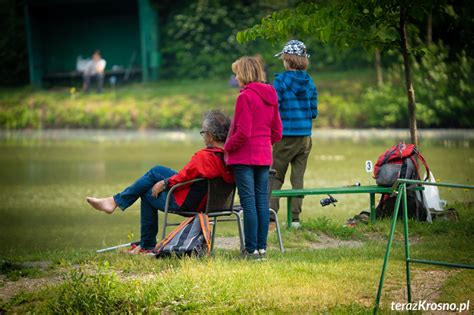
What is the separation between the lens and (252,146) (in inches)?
322

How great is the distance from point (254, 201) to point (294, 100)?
226cm

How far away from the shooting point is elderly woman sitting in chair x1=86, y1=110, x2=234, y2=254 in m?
8.39

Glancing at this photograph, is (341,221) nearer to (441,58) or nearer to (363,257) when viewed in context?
(363,257)

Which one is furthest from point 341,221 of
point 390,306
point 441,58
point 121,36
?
point 121,36

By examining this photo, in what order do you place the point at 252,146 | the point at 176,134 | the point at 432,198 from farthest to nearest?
1. the point at 176,134
2. the point at 432,198
3. the point at 252,146

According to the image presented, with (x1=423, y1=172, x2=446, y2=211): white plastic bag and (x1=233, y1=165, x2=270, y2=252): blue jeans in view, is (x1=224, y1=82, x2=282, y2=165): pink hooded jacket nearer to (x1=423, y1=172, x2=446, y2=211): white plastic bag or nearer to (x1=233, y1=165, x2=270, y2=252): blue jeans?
(x1=233, y1=165, x2=270, y2=252): blue jeans

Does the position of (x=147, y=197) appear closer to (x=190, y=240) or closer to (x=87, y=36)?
(x=190, y=240)

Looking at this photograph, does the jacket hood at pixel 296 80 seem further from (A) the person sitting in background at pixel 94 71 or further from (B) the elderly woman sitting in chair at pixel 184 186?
(A) the person sitting in background at pixel 94 71

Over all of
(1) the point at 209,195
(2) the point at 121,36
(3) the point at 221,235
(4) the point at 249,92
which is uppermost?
(2) the point at 121,36

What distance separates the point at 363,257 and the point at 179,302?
2.04 meters

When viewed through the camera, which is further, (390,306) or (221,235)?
(221,235)

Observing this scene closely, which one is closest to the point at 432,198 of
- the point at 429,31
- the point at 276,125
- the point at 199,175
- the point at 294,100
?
the point at 294,100

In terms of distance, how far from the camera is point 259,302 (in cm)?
671

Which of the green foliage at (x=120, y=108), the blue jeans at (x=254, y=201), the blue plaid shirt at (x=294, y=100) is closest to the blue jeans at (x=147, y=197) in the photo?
the blue jeans at (x=254, y=201)
